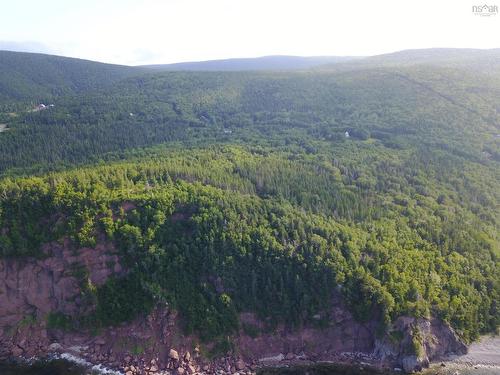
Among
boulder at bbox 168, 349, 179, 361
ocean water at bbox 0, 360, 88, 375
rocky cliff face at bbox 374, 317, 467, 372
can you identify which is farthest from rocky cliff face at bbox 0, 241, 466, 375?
ocean water at bbox 0, 360, 88, 375

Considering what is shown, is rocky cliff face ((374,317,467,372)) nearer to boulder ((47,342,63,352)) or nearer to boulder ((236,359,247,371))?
boulder ((236,359,247,371))

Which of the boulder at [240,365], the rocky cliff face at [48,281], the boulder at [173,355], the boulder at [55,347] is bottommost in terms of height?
the boulder at [240,365]

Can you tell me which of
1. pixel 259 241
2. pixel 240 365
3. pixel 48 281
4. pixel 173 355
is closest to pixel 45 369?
pixel 48 281

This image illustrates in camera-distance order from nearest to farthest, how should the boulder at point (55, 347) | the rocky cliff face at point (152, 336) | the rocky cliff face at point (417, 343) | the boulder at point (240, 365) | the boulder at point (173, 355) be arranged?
the rocky cliff face at point (417, 343)
the boulder at point (240, 365)
the boulder at point (173, 355)
the rocky cliff face at point (152, 336)
the boulder at point (55, 347)

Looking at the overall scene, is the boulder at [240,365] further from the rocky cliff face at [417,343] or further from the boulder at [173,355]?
the rocky cliff face at [417,343]

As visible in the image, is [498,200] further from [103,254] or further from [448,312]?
[103,254]

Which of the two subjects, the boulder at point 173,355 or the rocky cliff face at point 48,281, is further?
the rocky cliff face at point 48,281

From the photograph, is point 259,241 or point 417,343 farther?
point 259,241

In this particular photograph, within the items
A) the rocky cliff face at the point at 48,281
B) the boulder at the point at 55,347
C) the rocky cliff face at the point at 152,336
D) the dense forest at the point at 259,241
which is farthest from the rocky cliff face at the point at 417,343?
the boulder at the point at 55,347

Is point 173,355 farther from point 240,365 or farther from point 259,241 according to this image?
point 259,241
